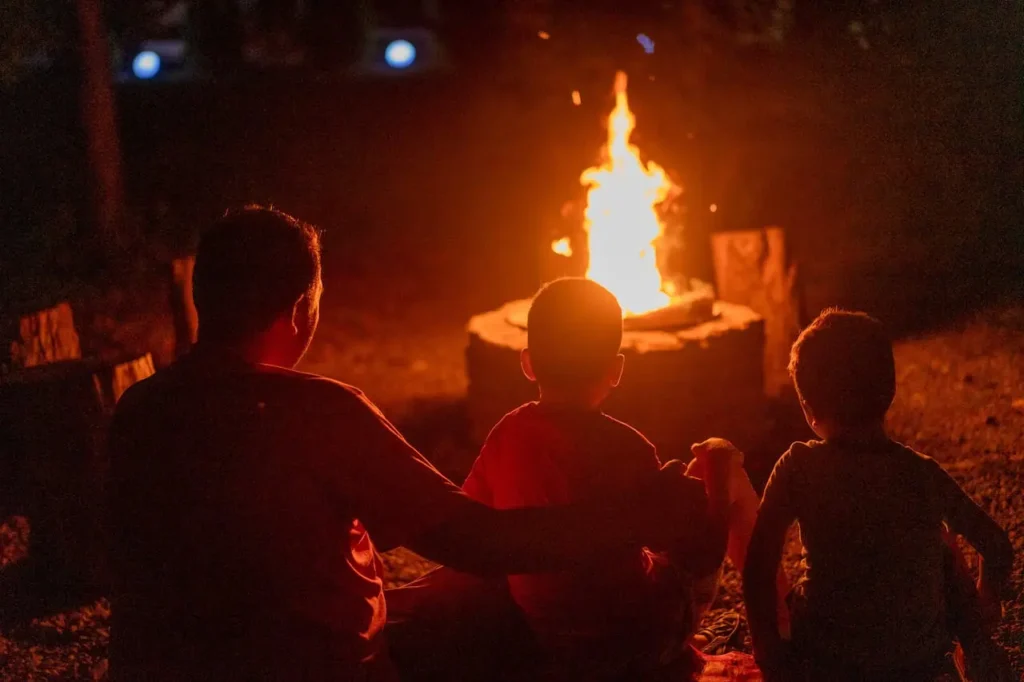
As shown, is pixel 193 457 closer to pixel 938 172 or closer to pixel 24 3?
pixel 24 3

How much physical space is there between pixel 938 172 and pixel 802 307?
851cm

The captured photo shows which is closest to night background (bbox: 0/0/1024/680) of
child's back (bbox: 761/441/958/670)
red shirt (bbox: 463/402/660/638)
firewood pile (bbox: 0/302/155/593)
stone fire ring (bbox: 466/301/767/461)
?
stone fire ring (bbox: 466/301/767/461)

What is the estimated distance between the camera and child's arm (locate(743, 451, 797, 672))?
251cm

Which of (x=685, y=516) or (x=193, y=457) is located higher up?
(x=193, y=457)

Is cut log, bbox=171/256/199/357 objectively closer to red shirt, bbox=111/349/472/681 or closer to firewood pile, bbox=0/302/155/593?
firewood pile, bbox=0/302/155/593

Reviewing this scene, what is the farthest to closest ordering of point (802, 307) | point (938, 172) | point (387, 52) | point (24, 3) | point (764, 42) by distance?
point (387, 52)
point (764, 42)
point (938, 172)
point (24, 3)
point (802, 307)

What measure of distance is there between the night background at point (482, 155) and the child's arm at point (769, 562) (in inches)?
128

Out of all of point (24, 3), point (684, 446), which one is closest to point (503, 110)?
point (24, 3)

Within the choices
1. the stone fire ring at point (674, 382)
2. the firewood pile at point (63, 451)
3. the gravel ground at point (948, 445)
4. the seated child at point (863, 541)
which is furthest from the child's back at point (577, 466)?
the stone fire ring at point (674, 382)

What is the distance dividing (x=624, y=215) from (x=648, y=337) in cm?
115

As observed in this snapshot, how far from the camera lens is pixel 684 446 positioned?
5293 millimetres

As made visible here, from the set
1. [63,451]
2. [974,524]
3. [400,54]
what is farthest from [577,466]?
[400,54]

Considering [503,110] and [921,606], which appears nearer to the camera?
[921,606]

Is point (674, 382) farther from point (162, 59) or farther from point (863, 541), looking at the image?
point (162, 59)
